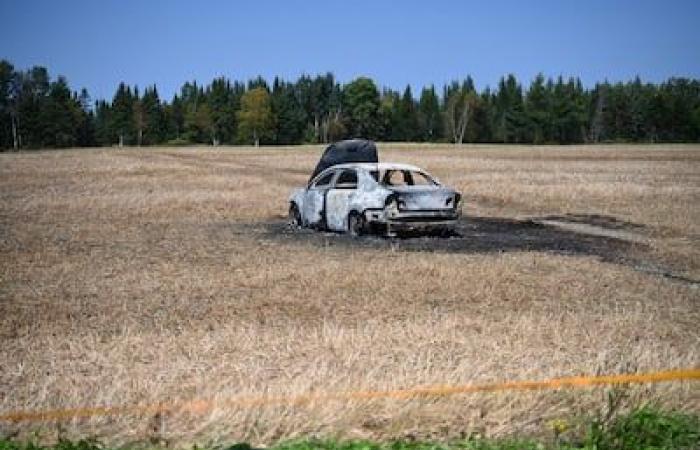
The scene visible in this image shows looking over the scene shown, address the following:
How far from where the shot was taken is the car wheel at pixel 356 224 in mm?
14758

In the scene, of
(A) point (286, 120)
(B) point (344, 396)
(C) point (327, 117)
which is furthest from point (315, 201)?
(C) point (327, 117)

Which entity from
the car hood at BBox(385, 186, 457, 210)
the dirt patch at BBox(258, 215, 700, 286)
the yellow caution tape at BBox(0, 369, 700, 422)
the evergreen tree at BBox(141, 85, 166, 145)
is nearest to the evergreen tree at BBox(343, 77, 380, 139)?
the evergreen tree at BBox(141, 85, 166, 145)

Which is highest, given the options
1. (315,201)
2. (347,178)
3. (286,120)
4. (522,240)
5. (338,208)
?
(286,120)

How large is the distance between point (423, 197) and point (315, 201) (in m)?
2.88

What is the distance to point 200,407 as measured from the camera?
4914mm

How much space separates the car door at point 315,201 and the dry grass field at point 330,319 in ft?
1.30

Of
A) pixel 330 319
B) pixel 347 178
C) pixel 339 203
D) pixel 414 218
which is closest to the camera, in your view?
pixel 330 319

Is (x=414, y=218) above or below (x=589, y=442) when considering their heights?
above

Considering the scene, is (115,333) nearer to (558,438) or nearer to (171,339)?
(171,339)

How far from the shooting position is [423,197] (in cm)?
1436

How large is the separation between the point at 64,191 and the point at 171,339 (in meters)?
22.2

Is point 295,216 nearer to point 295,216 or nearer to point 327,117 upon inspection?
point 295,216

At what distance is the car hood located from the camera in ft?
46.8

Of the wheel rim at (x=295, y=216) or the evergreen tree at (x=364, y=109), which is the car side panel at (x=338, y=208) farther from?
the evergreen tree at (x=364, y=109)
